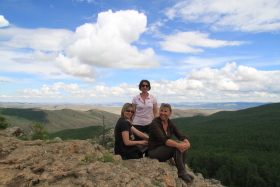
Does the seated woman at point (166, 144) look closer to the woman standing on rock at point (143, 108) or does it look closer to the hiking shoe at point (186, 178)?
the hiking shoe at point (186, 178)

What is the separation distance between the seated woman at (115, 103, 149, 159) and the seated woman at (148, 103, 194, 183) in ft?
1.80

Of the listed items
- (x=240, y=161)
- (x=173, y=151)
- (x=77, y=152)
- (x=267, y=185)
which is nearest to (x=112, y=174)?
(x=77, y=152)

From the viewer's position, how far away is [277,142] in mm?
109188

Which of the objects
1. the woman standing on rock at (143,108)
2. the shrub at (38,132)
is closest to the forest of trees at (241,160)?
the shrub at (38,132)

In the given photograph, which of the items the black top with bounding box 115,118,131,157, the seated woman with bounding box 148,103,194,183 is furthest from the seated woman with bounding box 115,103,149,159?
the seated woman with bounding box 148,103,194,183

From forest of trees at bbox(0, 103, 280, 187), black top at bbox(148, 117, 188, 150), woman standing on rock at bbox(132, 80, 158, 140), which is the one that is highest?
woman standing on rock at bbox(132, 80, 158, 140)

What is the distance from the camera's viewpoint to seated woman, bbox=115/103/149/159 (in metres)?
8.70

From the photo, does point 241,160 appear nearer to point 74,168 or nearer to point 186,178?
point 186,178

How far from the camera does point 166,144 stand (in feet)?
27.5

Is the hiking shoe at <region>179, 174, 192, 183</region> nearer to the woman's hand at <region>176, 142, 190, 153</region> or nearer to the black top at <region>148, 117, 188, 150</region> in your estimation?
the woman's hand at <region>176, 142, 190, 153</region>

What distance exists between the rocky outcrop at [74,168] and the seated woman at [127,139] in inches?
17.6

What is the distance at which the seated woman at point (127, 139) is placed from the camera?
8695 millimetres

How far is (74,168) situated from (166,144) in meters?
3.69

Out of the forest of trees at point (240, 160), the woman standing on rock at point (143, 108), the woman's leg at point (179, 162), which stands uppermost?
the woman standing on rock at point (143, 108)
